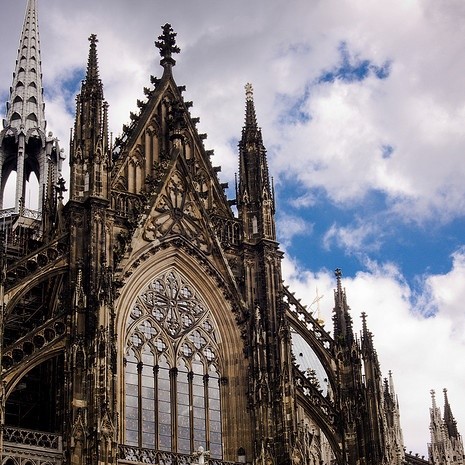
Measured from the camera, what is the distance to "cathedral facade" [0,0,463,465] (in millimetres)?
39125

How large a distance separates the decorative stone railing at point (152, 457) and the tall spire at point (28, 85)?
24.0 metres

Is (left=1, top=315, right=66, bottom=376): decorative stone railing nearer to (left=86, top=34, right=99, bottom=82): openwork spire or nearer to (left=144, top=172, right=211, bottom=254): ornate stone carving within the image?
(left=144, top=172, right=211, bottom=254): ornate stone carving

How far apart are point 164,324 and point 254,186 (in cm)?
770

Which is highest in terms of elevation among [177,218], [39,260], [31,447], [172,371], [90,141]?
[90,141]

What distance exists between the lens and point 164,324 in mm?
42906

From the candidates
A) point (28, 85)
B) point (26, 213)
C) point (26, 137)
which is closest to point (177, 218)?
point (26, 213)

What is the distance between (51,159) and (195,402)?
20.9 m

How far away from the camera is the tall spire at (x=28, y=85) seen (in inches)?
2339

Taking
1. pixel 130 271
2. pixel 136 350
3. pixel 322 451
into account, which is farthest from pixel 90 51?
pixel 322 451

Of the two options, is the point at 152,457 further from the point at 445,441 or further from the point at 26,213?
the point at 445,441

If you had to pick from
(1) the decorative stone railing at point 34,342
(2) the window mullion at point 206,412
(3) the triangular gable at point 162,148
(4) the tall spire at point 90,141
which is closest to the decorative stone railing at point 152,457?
(2) the window mullion at point 206,412

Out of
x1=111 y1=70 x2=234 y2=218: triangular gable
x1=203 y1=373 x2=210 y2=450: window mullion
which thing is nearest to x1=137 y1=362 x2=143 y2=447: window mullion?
x1=203 y1=373 x2=210 y2=450: window mullion

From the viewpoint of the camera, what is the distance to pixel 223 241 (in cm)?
4556

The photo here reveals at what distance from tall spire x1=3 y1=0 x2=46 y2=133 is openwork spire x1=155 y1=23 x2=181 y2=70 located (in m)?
12.4
